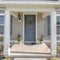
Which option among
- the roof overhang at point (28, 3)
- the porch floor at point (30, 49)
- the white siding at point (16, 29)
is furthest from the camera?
the white siding at point (16, 29)

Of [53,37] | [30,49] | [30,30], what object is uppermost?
[30,30]

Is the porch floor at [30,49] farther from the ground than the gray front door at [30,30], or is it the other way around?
the gray front door at [30,30]

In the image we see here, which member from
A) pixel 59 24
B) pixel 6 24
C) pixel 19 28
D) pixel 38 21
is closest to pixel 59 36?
pixel 59 24

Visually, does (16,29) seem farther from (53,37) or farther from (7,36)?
(53,37)

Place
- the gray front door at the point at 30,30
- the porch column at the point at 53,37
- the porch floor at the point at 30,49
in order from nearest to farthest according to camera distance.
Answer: the porch column at the point at 53,37
the porch floor at the point at 30,49
the gray front door at the point at 30,30

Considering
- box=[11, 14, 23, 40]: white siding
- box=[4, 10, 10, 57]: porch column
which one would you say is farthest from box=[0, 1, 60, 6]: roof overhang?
box=[11, 14, 23, 40]: white siding

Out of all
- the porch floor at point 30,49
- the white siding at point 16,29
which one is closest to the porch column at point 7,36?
the porch floor at point 30,49

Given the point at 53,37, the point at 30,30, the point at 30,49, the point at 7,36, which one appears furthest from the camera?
the point at 30,30

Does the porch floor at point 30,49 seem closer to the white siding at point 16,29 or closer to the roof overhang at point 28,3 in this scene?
the white siding at point 16,29

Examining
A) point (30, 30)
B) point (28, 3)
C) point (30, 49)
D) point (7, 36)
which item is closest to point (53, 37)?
point (30, 49)

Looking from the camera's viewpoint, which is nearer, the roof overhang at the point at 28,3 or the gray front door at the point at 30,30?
the roof overhang at the point at 28,3

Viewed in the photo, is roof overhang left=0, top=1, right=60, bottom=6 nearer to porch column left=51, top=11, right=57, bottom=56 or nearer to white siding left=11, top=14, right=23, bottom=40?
porch column left=51, top=11, right=57, bottom=56

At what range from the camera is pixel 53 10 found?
11.3 metres

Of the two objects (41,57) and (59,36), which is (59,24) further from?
(41,57)
